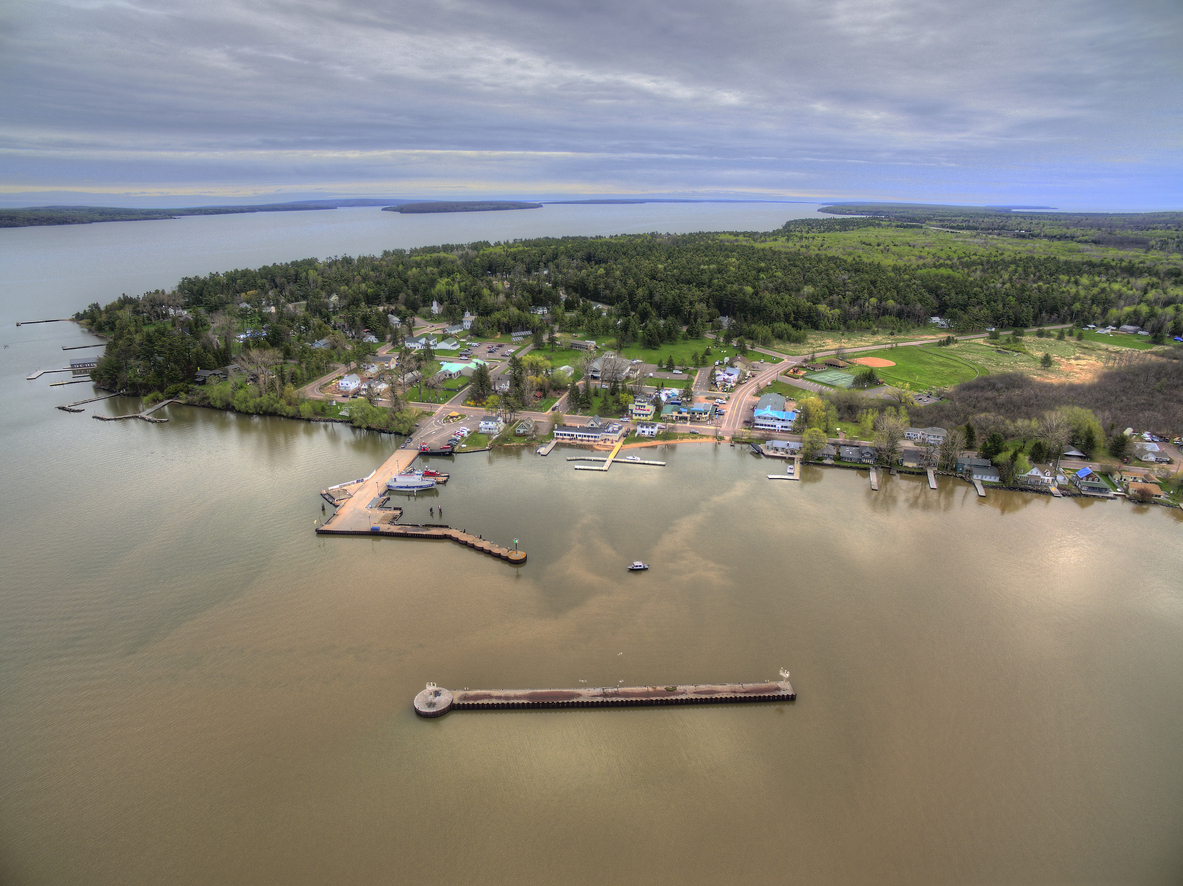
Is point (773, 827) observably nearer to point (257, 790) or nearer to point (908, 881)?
point (908, 881)

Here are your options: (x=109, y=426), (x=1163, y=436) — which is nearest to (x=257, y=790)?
(x=109, y=426)

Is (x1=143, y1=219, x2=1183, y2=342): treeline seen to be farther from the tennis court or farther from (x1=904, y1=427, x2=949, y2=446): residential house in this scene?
(x1=904, y1=427, x2=949, y2=446): residential house

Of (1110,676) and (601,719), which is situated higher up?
(1110,676)

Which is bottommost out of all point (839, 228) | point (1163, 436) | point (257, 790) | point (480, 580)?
point (257, 790)

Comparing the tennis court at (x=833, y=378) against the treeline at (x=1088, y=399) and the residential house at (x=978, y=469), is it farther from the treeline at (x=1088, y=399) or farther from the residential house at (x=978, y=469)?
the residential house at (x=978, y=469)

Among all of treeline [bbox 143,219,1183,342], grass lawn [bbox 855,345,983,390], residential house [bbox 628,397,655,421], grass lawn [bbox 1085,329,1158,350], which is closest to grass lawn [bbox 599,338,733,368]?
treeline [bbox 143,219,1183,342]

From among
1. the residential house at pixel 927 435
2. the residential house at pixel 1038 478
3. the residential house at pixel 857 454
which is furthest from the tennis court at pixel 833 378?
the residential house at pixel 1038 478
